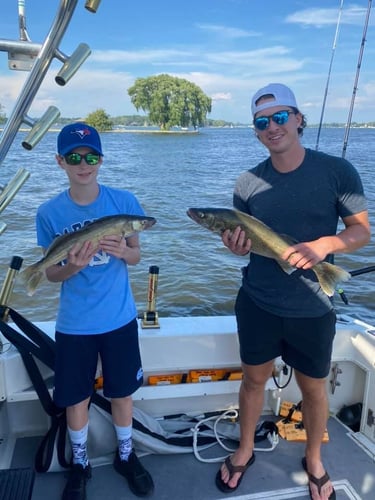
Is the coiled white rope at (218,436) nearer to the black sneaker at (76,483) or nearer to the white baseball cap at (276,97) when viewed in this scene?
the black sneaker at (76,483)

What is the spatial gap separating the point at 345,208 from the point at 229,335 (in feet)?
4.24

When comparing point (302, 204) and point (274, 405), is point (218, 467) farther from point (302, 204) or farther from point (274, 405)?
point (302, 204)

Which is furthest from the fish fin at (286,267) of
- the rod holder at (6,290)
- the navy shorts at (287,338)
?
the rod holder at (6,290)

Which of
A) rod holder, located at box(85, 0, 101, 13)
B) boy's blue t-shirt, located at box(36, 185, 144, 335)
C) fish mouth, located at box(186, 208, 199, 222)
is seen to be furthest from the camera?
fish mouth, located at box(186, 208, 199, 222)

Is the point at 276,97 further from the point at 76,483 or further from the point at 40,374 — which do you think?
the point at 76,483

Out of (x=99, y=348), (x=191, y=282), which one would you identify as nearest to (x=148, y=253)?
(x=191, y=282)

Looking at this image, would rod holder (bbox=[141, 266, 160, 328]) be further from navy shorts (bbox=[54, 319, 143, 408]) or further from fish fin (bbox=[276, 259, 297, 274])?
fish fin (bbox=[276, 259, 297, 274])

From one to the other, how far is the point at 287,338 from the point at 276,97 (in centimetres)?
135

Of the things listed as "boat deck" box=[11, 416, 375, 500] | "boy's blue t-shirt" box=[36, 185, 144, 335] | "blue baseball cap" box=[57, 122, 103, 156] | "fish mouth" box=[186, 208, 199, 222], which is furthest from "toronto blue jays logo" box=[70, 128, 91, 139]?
"boat deck" box=[11, 416, 375, 500]

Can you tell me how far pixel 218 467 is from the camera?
2906mm

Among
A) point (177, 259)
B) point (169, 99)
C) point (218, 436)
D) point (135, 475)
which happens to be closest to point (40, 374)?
point (135, 475)

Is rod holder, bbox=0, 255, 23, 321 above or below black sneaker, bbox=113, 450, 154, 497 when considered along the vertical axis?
above

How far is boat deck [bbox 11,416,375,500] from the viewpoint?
2.67 metres

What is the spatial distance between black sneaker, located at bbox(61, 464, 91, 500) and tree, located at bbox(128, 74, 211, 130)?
79114 mm
